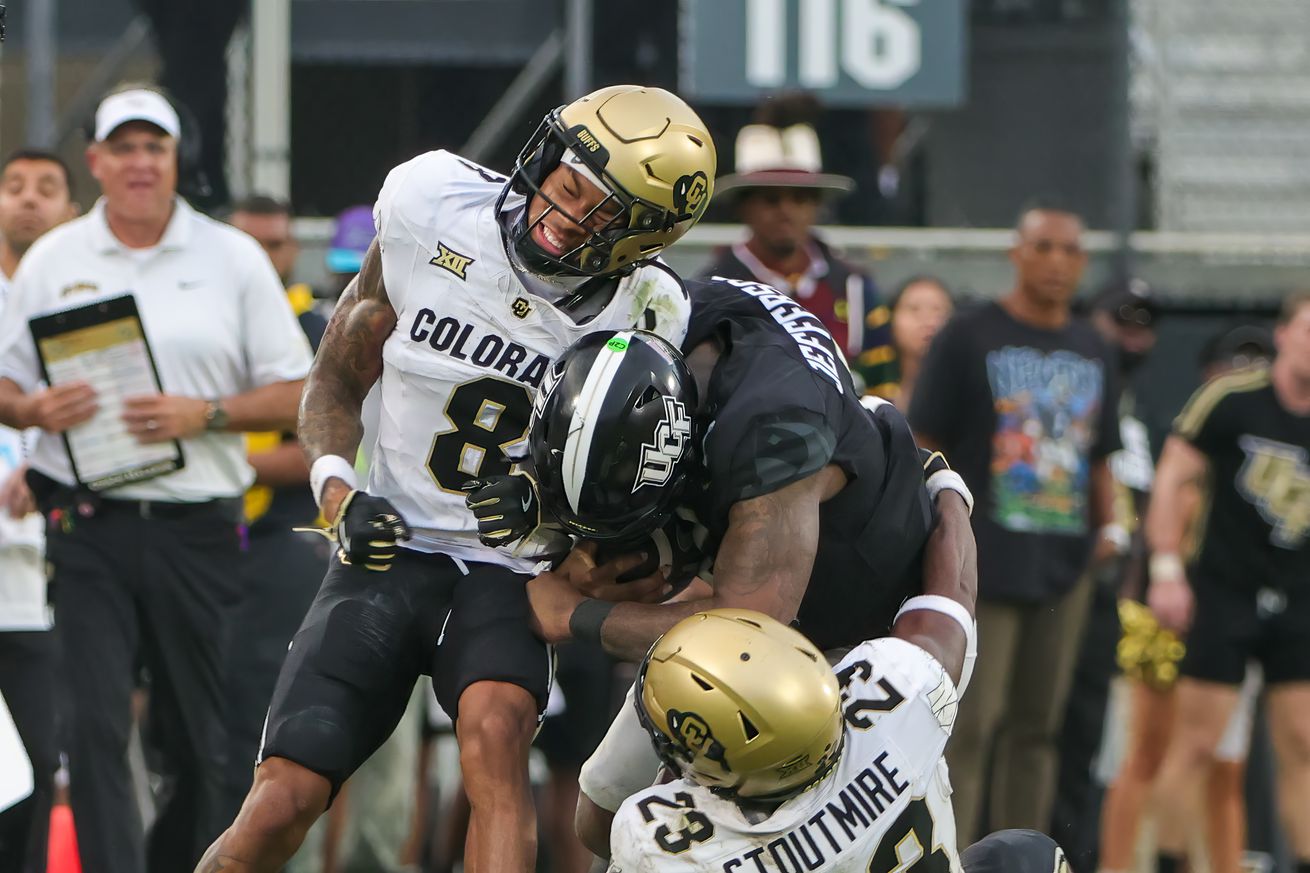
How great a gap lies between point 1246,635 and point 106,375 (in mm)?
3438

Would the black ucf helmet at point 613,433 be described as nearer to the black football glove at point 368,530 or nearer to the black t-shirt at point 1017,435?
the black football glove at point 368,530

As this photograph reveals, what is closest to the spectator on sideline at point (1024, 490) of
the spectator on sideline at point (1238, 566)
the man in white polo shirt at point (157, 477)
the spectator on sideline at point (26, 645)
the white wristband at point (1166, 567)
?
the white wristband at point (1166, 567)

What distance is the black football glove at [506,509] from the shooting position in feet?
13.0

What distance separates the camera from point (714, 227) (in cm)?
890

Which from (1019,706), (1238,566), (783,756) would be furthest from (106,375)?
(1238,566)

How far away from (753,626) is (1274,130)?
290 inches

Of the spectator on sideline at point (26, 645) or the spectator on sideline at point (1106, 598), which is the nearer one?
the spectator on sideline at point (26, 645)

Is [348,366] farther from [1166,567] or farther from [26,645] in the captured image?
[1166,567]

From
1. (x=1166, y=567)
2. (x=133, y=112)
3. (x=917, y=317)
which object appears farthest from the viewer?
(x=917, y=317)

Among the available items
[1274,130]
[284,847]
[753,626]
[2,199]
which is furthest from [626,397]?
[1274,130]

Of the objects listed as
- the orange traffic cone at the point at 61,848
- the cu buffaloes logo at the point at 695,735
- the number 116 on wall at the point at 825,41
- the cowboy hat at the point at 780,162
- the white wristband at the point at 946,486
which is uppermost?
the number 116 on wall at the point at 825,41

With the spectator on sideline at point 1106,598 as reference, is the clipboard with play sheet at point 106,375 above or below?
above

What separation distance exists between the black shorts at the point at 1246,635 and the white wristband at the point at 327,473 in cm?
329

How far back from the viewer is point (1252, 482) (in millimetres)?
6754
